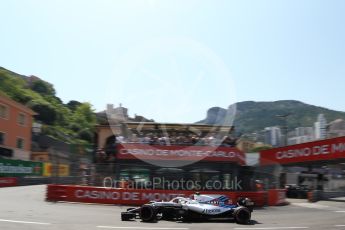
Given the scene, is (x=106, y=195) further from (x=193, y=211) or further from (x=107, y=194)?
(x=193, y=211)

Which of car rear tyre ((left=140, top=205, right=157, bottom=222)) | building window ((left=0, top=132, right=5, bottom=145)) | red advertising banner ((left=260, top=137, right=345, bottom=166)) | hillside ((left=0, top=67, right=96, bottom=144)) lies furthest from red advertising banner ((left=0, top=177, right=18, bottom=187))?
hillside ((left=0, top=67, right=96, bottom=144))

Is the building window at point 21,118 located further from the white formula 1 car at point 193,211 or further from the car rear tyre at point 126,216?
the car rear tyre at point 126,216

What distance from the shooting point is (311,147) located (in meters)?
33.2

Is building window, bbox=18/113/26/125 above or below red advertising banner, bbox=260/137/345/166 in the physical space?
above

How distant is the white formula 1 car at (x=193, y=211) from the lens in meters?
14.7

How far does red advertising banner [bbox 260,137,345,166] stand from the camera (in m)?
30.0

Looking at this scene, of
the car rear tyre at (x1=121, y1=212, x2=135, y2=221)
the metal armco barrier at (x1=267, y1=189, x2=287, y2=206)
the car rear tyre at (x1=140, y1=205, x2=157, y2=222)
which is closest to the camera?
the car rear tyre at (x1=140, y1=205, x2=157, y2=222)

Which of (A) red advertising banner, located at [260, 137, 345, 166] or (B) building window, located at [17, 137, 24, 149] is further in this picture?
(B) building window, located at [17, 137, 24, 149]

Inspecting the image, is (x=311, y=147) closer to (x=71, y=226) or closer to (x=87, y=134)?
(x=71, y=226)

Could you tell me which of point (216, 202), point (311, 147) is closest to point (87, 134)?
point (311, 147)

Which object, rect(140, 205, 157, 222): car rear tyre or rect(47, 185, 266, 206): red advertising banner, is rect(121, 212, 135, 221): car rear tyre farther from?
rect(47, 185, 266, 206): red advertising banner

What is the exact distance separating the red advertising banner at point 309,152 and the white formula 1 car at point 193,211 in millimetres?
12416

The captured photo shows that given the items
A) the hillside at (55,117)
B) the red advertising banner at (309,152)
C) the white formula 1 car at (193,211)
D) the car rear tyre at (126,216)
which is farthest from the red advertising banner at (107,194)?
the hillside at (55,117)

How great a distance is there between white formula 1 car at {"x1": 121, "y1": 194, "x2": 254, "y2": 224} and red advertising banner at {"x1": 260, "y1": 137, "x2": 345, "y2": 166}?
1242 cm
